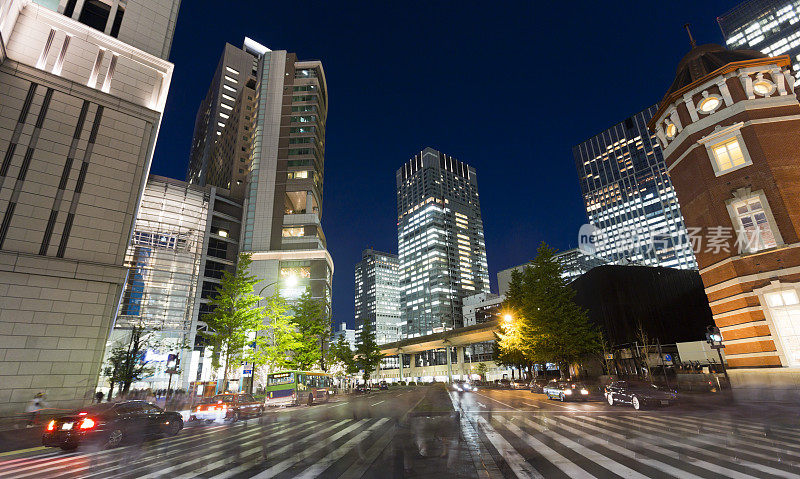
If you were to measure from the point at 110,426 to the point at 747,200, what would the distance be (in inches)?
1435

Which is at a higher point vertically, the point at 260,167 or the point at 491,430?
the point at 260,167

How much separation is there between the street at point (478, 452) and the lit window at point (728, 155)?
54.2ft

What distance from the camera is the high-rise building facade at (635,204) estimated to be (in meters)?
157

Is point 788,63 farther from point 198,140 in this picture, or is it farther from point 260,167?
point 198,140

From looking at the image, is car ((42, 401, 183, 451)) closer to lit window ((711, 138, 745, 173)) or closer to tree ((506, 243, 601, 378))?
tree ((506, 243, 601, 378))

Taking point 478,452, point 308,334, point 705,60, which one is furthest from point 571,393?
point 308,334

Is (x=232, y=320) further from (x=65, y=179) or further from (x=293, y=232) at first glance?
(x=293, y=232)

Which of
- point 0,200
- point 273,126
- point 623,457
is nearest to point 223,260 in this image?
point 273,126

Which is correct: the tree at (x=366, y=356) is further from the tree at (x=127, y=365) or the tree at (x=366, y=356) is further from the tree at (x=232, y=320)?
the tree at (x=232, y=320)

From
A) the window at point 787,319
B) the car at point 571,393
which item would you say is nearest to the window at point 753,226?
the window at point 787,319

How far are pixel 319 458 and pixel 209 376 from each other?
2989 inches

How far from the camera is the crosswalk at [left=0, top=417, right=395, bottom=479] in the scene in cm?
835

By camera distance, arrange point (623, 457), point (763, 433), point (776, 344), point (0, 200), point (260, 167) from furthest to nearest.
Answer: point (260, 167), point (0, 200), point (776, 344), point (763, 433), point (623, 457)

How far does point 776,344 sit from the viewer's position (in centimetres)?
2070
